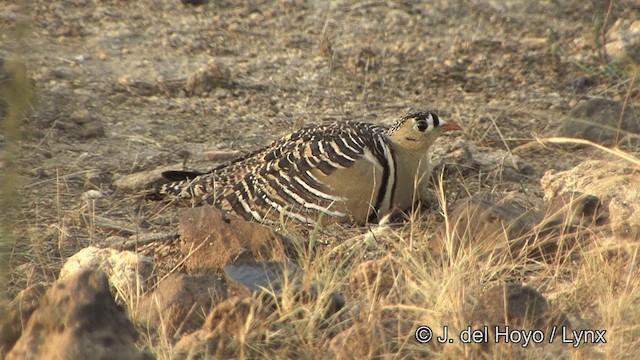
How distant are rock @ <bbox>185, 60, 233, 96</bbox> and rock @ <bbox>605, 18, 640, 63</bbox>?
7.83 ft

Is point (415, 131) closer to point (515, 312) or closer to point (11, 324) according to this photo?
point (515, 312)

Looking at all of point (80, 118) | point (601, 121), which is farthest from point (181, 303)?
point (601, 121)

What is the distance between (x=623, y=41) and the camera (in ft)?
23.0

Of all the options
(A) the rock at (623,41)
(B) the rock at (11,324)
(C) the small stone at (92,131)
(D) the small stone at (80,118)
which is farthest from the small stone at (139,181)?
(A) the rock at (623,41)

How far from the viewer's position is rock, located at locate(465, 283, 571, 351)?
3.25 meters

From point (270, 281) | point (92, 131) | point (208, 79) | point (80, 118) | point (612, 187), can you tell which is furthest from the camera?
point (208, 79)

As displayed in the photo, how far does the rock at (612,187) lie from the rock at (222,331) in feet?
5.05

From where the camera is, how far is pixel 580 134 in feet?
18.4

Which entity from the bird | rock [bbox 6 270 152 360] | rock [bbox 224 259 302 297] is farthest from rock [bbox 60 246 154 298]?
the bird

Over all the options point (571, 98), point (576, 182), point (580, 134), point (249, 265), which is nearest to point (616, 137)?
point (580, 134)

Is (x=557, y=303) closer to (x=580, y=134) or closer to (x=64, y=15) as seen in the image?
(x=580, y=134)

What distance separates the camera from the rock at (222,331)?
308 centimetres

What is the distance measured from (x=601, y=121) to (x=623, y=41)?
5.53 ft

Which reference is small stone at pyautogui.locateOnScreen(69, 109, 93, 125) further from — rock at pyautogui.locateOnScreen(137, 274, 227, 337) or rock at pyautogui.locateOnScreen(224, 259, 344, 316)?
rock at pyautogui.locateOnScreen(137, 274, 227, 337)
